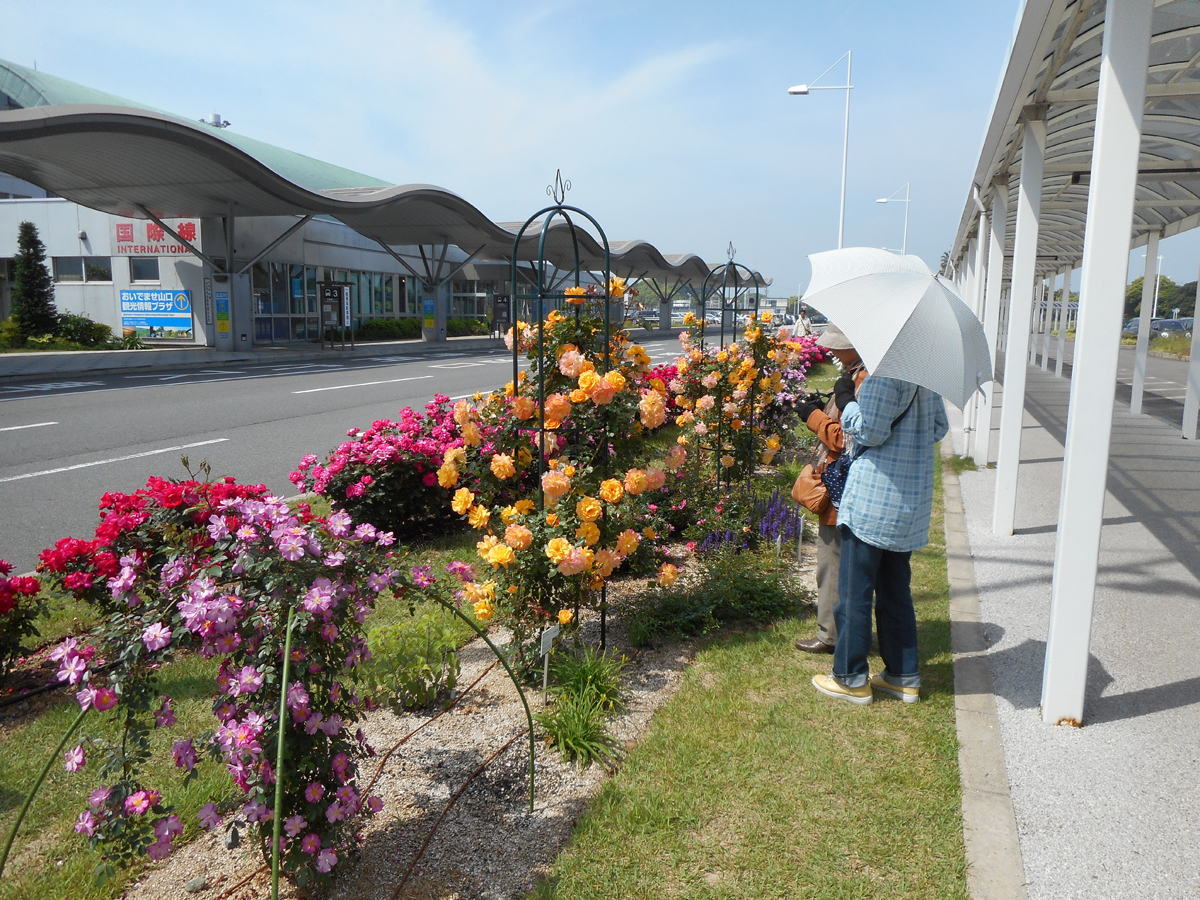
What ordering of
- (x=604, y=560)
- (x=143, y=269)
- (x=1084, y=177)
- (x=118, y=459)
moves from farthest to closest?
(x=143, y=269), (x=118, y=459), (x=1084, y=177), (x=604, y=560)

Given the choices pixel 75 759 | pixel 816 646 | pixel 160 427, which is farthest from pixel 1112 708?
pixel 160 427

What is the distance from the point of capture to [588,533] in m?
3.72

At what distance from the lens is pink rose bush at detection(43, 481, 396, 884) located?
214 centimetres

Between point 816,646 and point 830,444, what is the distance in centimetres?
123

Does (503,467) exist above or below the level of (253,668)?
above

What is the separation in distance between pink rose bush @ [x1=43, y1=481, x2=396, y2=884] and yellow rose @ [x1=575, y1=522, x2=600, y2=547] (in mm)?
1339

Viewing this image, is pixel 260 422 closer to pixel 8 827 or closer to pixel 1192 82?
pixel 8 827

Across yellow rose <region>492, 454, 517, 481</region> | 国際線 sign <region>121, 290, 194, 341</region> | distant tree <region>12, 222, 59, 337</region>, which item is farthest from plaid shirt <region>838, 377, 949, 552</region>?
国際線 sign <region>121, 290, 194, 341</region>

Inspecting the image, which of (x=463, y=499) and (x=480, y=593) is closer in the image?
(x=480, y=593)

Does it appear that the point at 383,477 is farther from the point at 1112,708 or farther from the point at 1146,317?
the point at 1146,317

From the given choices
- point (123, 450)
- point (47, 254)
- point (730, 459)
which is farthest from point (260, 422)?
point (47, 254)

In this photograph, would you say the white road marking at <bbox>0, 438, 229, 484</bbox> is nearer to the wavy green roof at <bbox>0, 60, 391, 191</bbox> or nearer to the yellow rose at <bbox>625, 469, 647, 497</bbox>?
the yellow rose at <bbox>625, 469, 647, 497</bbox>

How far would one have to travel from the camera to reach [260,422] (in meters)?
11.8

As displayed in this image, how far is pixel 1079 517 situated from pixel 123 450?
9788mm
